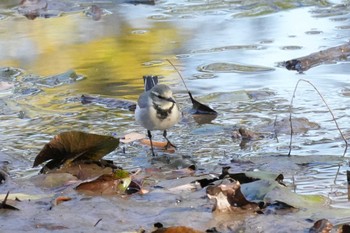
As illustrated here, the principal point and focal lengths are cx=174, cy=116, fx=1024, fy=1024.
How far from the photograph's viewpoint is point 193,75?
28.0 ft

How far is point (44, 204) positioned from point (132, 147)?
1.44m

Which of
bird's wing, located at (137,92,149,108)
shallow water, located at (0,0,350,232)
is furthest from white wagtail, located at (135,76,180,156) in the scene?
shallow water, located at (0,0,350,232)

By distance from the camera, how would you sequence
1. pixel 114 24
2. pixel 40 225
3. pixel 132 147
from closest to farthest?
pixel 40 225 < pixel 132 147 < pixel 114 24

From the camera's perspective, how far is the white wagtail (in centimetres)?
654

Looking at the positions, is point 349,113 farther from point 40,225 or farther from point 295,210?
point 40,225

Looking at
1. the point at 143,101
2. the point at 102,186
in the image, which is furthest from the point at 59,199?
the point at 143,101

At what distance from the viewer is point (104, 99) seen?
25.5 feet

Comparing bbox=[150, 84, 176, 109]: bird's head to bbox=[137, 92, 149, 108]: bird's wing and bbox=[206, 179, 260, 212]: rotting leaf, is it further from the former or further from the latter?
bbox=[206, 179, 260, 212]: rotting leaf

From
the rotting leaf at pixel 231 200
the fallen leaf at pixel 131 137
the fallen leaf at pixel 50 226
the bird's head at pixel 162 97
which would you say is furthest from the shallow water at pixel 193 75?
the fallen leaf at pixel 50 226

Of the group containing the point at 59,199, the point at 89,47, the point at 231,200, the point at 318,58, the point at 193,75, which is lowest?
the point at 89,47

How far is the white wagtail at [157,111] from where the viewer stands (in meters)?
6.54

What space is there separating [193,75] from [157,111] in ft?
6.60

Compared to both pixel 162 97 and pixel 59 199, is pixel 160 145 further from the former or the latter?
pixel 59 199

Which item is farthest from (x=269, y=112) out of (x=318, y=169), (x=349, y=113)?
(x=318, y=169)
